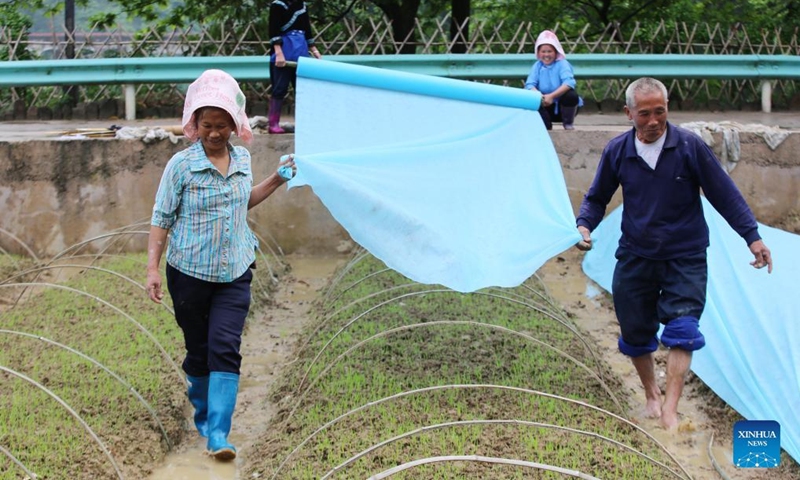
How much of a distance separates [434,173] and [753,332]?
2018 mm

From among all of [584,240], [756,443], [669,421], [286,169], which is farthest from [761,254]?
[286,169]

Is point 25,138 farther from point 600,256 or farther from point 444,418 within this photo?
point 444,418

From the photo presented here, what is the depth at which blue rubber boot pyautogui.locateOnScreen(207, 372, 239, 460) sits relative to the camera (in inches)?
183

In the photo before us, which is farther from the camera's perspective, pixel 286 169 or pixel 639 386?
pixel 639 386

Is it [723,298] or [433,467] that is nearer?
[433,467]

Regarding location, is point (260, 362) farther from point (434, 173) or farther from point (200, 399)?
point (434, 173)

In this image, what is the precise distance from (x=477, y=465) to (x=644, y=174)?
163cm

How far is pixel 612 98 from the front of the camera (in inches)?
478

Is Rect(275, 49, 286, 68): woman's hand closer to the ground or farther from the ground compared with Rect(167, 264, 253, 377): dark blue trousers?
farther from the ground

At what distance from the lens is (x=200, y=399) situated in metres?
4.96

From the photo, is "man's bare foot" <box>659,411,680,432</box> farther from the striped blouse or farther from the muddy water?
the striped blouse

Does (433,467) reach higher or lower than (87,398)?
higher

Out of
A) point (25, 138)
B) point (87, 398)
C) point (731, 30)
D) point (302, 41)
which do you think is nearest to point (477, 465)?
point (87, 398)

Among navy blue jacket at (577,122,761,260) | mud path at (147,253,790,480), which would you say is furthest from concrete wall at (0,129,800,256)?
navy blue jacket at (577,122,761,260)
